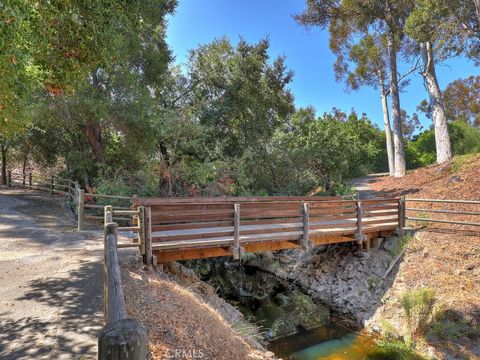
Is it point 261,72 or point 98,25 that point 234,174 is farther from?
point 98,25

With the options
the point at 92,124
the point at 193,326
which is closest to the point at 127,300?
the point at 193,326

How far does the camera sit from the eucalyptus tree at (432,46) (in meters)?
14.9

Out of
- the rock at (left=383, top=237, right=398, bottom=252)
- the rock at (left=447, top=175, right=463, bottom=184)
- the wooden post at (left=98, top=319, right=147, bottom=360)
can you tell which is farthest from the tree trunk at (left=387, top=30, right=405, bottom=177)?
the wooden post at (left=98, top=319, right=147, bottom=360)

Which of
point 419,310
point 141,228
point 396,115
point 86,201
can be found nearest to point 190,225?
point 141,228

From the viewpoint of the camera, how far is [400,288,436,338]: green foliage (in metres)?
7.35

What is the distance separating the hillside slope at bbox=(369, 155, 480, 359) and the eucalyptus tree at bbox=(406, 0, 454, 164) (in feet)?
18.3

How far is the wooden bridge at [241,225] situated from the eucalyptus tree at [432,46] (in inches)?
384

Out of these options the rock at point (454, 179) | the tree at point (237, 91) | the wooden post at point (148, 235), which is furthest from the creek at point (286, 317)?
the rock at point (454, 179)

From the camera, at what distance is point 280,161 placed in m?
17.7

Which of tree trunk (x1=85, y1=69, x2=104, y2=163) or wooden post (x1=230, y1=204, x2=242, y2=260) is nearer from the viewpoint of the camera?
wooden post (x1=230, y1=204, x2=242, y2=260)

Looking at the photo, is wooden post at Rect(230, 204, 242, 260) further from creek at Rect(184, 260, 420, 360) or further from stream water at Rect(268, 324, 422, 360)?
stream water at Rect(268, 324, 422, 360)

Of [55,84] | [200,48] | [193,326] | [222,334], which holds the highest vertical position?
[200,48]

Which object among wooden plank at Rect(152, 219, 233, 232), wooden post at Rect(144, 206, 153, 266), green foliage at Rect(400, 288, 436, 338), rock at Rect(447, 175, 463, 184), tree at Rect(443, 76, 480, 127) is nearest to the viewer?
wooden post at Rect(144, 206, 153, 266)

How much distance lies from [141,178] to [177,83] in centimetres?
737
